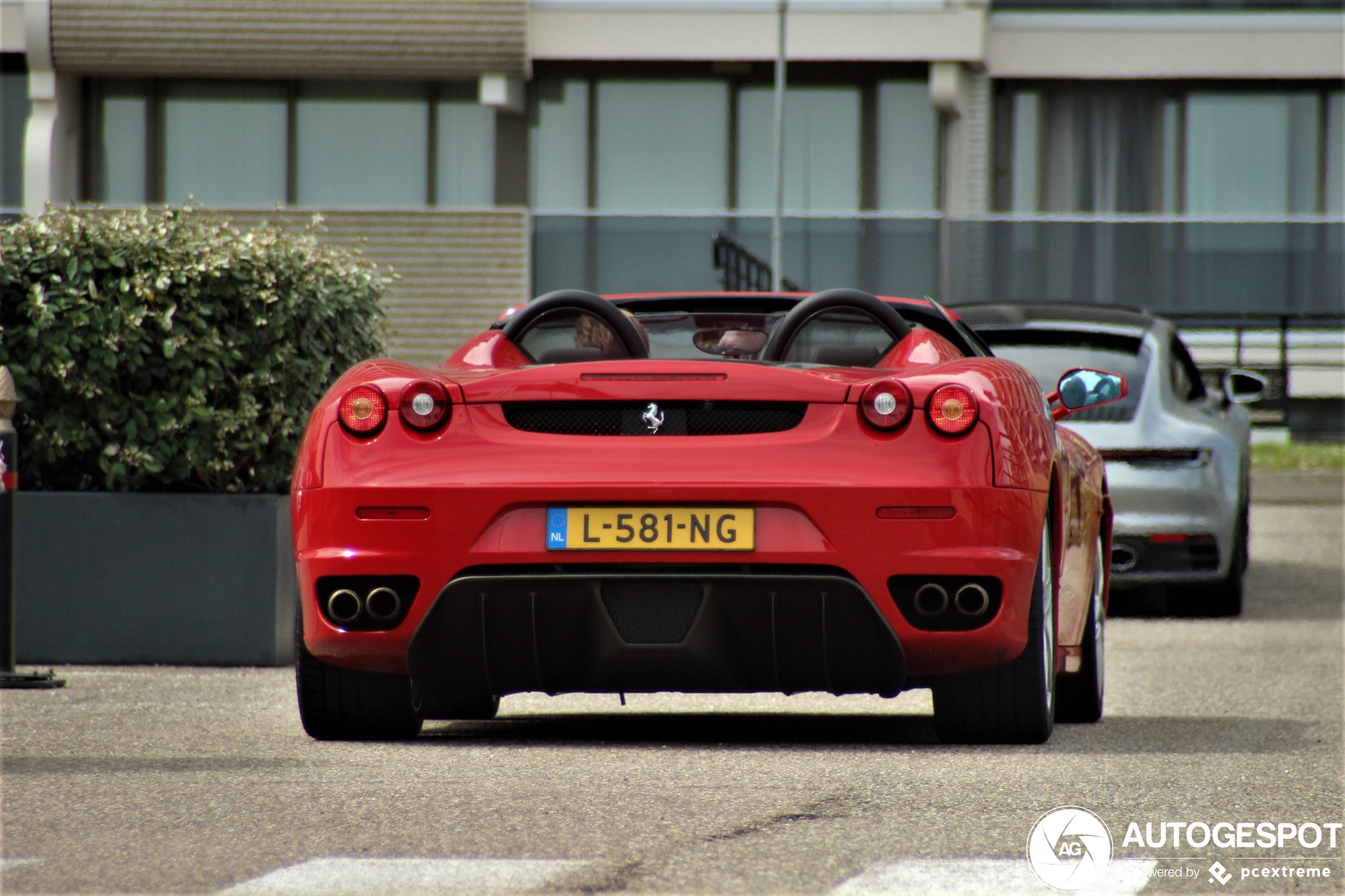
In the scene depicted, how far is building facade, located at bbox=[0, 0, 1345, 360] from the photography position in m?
26.7

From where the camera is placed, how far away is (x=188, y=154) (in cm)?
2825

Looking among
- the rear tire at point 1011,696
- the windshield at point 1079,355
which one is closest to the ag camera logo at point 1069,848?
the rear tire at point 1011,696

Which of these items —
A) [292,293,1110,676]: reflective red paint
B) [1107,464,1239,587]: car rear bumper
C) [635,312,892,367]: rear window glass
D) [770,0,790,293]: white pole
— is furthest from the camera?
[770,0,790,293]: white pole

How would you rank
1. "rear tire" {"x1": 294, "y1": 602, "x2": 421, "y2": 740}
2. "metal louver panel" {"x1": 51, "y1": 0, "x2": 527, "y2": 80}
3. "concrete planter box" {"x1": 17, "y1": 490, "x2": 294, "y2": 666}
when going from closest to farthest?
1. "rear tire" {"x1": 294, "y1": 602, "x2": 421, "y2": 740}
2. "concrete planter box" {"x1": 17, "y1": 490, "x2": 294, "y2": 666}
3. "metal louver panel" {"x1": 51, "y1": 0, "x2": 527, "y2": 80}

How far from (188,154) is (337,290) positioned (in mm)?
19962

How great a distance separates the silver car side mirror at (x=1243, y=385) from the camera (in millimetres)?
12070

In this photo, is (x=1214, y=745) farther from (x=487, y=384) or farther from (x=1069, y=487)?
(x=487, y=384)

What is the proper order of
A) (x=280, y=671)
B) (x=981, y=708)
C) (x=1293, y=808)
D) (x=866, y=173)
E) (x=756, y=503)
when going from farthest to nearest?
(x=866, y=173) → (x=280, y=671) → (x=981, y=708) → (x=756, y=503) → (x=1293, y=808)

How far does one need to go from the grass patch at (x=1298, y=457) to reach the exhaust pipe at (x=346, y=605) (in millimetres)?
15027

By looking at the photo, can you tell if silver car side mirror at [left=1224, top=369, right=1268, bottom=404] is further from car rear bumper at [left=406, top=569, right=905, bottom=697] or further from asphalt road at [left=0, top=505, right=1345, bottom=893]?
car rear bumper at [left=406, top=569, right=905, bottom=697]

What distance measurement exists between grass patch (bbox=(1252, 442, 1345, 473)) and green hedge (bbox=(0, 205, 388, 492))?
1261cm

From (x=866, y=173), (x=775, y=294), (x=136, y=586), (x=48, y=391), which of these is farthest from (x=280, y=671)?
(x=866, y=173)

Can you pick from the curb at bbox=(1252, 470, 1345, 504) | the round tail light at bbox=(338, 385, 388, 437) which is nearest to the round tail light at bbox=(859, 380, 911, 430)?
the round tail light at bbox=(338, 385, 388, 437)

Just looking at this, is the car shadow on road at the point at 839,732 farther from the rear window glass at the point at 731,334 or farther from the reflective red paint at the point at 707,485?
the rear window glass at the point at 731,334
